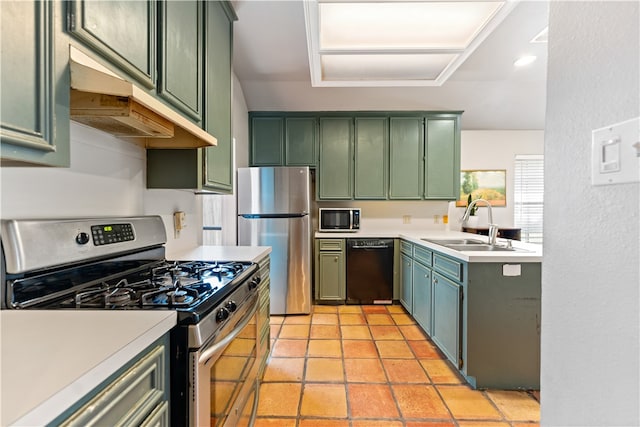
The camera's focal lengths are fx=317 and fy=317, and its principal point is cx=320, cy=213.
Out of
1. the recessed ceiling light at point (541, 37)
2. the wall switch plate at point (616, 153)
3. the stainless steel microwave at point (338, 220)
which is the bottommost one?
the stainless steel microwave at point (338, 220)

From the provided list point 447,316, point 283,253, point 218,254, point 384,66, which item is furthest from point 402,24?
point 283,253

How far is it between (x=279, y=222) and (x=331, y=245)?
2.41 ft

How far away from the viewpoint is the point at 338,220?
13.0ft

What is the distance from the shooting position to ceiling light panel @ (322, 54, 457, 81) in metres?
2.73

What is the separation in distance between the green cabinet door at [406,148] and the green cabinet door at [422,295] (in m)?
1.32

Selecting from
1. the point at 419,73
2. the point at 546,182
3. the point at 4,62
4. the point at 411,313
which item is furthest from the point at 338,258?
the point at 4,62

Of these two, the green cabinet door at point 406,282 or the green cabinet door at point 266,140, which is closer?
the green cabinet door at point 406,282

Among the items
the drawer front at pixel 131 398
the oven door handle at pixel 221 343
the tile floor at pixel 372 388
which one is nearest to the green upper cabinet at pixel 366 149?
the tile floor at pixel 372 388

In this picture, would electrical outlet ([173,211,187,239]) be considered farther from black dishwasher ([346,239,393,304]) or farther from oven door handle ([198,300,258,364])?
black dishwasher ([346,239,393,304])

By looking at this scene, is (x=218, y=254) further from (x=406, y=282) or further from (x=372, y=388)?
(x=406, y=282)

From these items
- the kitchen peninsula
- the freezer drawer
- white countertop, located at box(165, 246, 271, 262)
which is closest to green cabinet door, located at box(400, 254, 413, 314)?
the freezer drawer

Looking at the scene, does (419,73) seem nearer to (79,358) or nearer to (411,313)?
(411,313)

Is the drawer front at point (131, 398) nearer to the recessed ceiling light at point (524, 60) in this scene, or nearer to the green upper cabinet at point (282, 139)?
the green upper cabinet at point (282, 139)

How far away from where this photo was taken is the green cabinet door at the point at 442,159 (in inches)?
159
